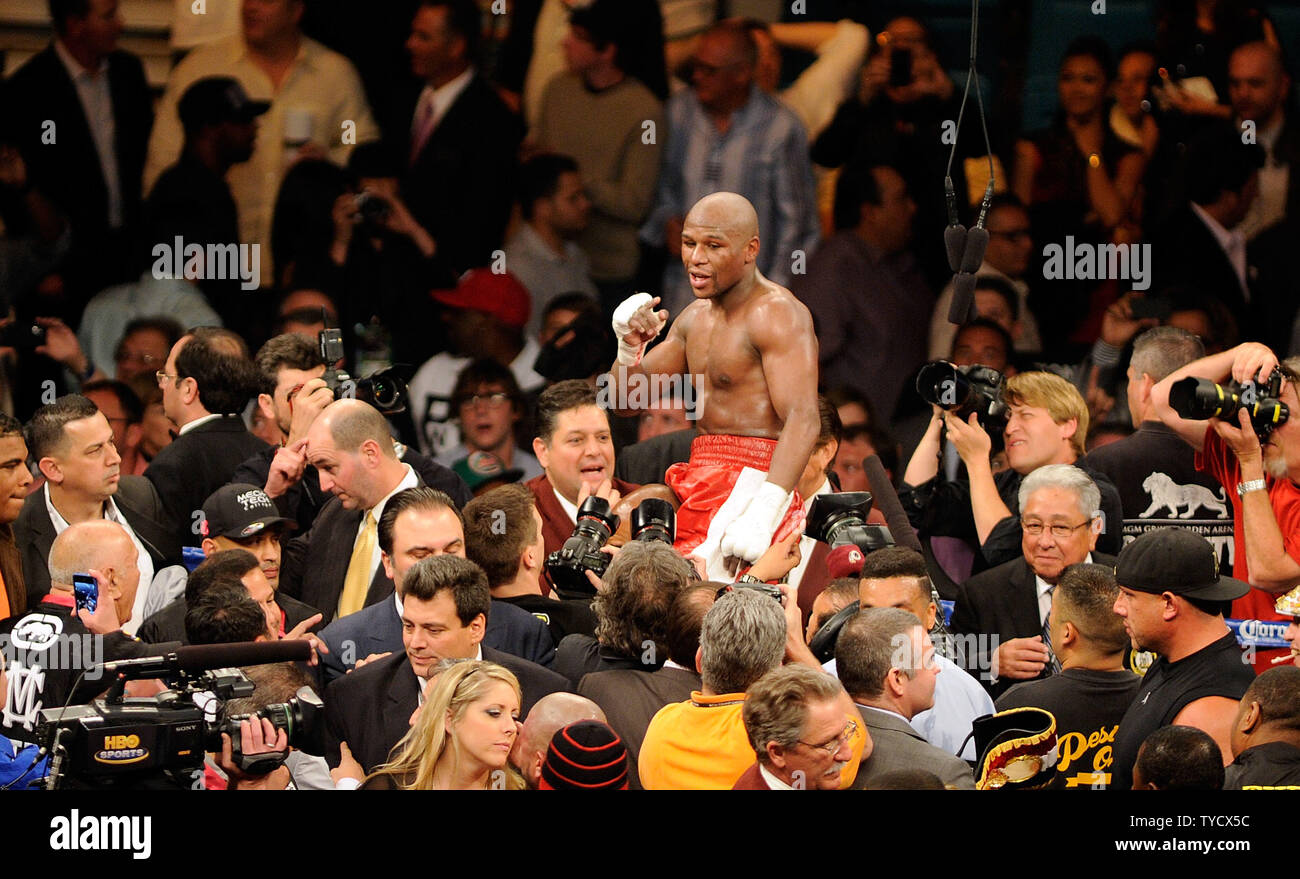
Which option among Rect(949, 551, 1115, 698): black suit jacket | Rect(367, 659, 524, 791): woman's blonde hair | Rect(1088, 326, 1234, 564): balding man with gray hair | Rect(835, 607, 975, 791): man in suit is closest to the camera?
Rect(367, 659, 524, 791): woman's blonde hair

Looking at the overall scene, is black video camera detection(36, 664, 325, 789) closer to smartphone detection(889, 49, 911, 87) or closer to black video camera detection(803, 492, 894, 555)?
black video camera detection(803, 492, 894, 555)

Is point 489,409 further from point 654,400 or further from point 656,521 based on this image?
point 656,521

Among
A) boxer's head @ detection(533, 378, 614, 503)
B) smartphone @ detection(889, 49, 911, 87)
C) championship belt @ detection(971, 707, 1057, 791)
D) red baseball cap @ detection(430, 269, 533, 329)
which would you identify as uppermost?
smartphone @ detection(889, 49, 911, 87)

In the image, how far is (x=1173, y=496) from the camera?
5.60 meters

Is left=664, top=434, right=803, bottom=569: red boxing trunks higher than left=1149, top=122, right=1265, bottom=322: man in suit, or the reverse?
left=1149, top=122, right=1265, bottom=322: man in suit

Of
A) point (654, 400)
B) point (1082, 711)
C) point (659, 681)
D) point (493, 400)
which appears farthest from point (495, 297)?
point (1082, 711)

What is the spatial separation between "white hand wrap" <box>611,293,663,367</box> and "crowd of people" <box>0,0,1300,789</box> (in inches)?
0.8

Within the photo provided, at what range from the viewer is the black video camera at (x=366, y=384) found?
5.57m

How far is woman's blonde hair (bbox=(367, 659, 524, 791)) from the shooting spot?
366 cm

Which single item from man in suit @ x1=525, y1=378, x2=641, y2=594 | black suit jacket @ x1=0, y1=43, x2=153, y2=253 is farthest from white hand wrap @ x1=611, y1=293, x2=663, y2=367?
black suit jacket @ x1=0, y1=43, x2=153, y2=253

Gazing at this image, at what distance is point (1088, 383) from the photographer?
291 inches

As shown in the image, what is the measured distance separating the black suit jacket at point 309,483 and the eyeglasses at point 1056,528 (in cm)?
173

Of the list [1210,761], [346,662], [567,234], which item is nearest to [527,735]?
[346,662]
